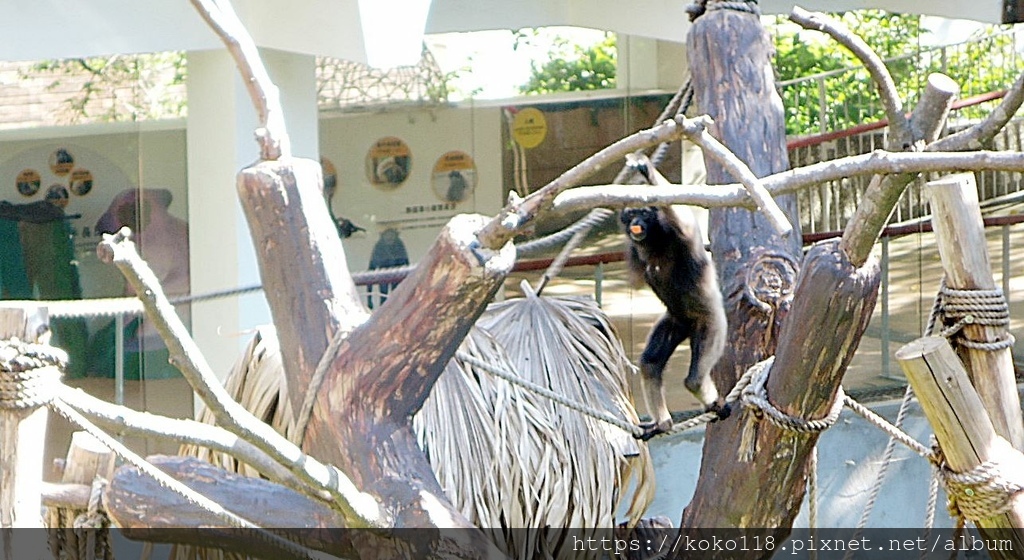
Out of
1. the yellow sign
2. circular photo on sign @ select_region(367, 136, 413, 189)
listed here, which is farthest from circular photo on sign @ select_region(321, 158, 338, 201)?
the yellow sign

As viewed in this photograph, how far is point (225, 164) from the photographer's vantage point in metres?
5.36

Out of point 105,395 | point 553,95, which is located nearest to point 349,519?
point 105,395

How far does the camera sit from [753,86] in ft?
10.4

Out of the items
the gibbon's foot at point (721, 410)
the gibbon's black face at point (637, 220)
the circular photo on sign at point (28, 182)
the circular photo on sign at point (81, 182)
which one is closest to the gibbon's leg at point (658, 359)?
the gibbon's black face at point (637, 220)

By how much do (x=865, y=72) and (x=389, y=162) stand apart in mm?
2980

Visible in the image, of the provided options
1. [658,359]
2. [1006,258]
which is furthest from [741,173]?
[1006,258]

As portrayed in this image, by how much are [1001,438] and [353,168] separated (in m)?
Result: 4.33

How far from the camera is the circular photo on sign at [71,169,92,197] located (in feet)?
19.4

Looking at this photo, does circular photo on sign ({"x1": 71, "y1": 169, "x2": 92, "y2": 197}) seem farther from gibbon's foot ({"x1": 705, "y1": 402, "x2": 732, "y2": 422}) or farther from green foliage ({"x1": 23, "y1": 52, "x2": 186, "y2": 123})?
gibbon's foot ({"x1": 705, "y1": 402, "x2": 732, "y2": 422})

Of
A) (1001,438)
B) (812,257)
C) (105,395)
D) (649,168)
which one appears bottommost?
(105,395)

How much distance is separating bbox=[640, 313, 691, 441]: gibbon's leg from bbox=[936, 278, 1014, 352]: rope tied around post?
1.31 m

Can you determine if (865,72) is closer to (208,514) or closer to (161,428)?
(208,514)

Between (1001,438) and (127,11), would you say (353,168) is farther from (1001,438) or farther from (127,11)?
(1001,438)

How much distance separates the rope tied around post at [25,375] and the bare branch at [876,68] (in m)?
1.55
